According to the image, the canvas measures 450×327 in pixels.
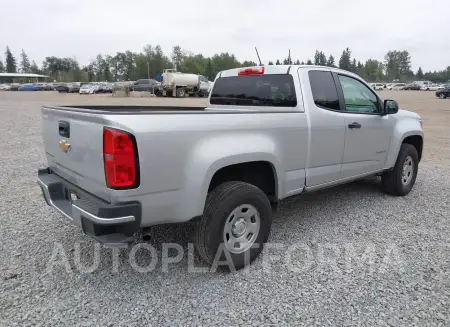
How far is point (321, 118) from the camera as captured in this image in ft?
12.3

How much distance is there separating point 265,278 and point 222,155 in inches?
45.1

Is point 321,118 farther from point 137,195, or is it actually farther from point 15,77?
point 15,77

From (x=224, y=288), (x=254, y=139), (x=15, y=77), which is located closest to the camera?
(x=224, y=288)

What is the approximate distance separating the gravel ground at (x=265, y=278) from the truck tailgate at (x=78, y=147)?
82 centimetres

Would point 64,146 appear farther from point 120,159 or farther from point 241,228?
point 241,228

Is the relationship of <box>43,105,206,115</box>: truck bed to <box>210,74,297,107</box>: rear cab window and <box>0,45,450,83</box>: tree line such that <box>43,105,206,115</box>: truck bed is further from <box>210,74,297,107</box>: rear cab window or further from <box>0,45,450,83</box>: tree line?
<box>0,45,450,83</box>: tree line

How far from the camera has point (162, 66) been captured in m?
93.4

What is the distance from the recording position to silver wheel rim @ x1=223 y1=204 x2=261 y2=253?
3.09 meters

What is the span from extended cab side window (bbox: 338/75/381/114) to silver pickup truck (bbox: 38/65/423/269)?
0.02m

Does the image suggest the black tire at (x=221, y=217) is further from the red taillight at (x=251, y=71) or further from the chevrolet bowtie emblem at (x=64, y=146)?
the red taillight at (x=251, y=71)

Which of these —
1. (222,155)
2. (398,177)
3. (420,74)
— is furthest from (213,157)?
(420,74)

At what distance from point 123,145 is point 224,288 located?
1444 mm

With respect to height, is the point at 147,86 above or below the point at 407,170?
above

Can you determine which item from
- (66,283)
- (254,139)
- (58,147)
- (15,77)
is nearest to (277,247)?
(254,139)
